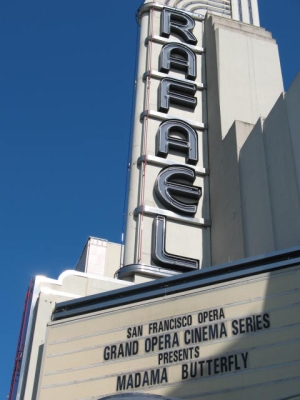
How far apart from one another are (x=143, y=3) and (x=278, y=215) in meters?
9.84

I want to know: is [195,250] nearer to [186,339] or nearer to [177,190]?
[177,190]

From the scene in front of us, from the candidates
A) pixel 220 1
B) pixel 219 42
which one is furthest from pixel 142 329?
pixel 220 1

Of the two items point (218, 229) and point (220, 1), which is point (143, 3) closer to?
point (220, 1)

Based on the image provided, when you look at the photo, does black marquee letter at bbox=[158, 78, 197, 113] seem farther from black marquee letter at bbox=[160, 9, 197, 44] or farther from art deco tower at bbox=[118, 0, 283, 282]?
black marquee letter at bbox=[160, 9, 197, 44]

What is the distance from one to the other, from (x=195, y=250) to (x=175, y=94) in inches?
182

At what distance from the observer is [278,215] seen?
11984 mm

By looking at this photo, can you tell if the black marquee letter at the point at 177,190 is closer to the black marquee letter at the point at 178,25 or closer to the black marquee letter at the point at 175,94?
the black marquee letter at the point at 175,94

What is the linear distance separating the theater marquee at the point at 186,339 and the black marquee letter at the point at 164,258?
11.6 ft

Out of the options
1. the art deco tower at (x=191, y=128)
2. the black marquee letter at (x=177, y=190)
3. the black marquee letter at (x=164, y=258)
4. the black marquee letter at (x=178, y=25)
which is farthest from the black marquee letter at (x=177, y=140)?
the black marquee letter at (x=178, y=25)

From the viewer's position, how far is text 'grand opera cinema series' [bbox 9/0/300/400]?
28.2ft

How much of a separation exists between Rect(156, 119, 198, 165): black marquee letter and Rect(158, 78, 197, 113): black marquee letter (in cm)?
59

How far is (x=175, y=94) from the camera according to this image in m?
16.5

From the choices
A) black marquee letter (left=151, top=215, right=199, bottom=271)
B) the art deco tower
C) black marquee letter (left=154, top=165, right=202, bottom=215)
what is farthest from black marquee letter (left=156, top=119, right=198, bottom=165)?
black marquee letter (left=151, top=215, right=199, bottom=271)

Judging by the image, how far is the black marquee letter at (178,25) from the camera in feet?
59.5
